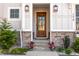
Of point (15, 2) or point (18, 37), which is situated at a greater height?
point (15, 2)

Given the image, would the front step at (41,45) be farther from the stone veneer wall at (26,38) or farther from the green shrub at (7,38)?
the green shrub at (7,38)

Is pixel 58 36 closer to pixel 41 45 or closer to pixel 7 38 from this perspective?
pixel 41 45

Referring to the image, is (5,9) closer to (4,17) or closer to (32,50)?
(4,17)

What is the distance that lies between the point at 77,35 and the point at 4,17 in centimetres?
515

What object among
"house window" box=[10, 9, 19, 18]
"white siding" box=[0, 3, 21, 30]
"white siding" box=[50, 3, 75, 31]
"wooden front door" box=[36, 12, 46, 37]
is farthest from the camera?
"wooden front door" box=[36, 12, 46, 37]

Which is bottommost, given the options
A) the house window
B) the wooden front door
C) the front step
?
the front step

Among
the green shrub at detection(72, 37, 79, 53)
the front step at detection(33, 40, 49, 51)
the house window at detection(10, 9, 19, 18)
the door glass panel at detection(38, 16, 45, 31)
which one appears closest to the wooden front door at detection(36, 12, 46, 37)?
the door glass panel at detection(38, 16, 45, 31)

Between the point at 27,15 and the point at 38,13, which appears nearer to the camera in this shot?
the point at 27,15

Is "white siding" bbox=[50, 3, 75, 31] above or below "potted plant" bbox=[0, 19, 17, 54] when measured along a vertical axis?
above

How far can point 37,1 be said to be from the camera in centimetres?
1947

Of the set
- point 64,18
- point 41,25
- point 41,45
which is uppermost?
point 64,18

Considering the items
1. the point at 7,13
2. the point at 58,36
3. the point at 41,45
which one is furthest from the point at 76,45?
the point at 7,13

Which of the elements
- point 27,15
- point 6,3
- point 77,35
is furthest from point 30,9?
point 77,35

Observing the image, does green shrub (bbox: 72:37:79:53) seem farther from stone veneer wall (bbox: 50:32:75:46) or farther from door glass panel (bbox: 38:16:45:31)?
door glass panel (bbox: 38:16:45:31)
